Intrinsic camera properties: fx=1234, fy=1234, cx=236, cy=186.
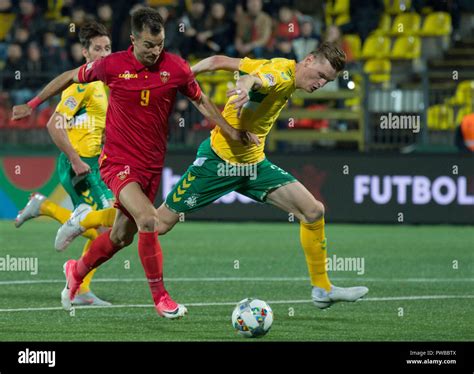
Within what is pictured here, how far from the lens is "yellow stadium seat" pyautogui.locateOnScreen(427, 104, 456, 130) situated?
61.6 ft

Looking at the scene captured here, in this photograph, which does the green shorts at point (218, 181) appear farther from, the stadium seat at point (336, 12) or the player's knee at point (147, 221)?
the stadium seat at point (336, 12)

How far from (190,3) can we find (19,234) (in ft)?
25.4

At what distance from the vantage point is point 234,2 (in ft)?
74.6

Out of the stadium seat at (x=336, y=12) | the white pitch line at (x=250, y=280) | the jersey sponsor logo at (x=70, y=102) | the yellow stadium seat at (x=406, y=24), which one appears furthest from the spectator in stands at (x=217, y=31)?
the jersey sponsor logo at (x=70, y=102)

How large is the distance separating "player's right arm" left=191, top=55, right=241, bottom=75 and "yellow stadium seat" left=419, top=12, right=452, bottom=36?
13.4m

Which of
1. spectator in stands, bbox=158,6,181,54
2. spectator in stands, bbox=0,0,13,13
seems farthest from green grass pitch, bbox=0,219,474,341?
spectator in stands, bbox=0,0,13,13

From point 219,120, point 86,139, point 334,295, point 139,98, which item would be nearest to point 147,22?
point 139,98

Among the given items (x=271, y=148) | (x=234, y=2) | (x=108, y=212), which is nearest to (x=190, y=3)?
(x=234, y=2)

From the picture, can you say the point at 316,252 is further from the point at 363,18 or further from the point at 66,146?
the point at 363,18

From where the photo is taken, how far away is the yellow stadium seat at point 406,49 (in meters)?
21.8

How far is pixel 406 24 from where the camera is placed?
2242cm

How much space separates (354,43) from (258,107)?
42.1 ft

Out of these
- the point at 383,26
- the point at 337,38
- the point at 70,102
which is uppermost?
the point at 383,26

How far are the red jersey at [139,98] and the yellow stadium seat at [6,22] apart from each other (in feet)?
53.1
